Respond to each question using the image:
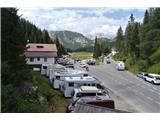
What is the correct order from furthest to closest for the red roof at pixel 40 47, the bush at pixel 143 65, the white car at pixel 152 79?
the bush at pixel 143 65, the red roof at pixel 40 47, the white car at pixel 152 79

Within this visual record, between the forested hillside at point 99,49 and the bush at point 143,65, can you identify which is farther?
the forested hillside at point 99,49

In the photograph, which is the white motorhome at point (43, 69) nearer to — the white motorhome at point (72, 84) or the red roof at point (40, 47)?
the red roof at point (40, 47)

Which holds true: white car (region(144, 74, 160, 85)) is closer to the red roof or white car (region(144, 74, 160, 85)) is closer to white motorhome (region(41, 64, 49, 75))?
white motorhome (region(41, 64, 49, 75))

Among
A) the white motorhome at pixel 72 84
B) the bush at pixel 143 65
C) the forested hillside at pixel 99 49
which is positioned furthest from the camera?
the forested hillside at pixel 99 49

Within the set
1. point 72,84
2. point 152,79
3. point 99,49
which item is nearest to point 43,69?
point 152,79

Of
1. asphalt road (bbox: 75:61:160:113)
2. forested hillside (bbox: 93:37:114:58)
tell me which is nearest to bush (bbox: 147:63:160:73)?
asphalt road (bbox: 75:61:160:113)

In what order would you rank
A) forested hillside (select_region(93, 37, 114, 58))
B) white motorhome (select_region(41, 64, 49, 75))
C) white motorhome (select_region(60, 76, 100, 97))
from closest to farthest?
white motorhome (select_region(60, 76, 100, 97)) → white motorhome (select_region(41, 64, 49, 75)) → forested hillside (select_region(93, 37, 114, 58))

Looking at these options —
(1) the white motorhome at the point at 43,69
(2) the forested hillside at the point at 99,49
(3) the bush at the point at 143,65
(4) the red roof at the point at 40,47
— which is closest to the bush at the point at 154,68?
(3) the bush at the point at 143,65

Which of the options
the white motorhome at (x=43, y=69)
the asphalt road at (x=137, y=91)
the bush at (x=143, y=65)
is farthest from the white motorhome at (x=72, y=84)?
the bush at (x=143, y=65)

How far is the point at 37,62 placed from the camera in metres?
33.2

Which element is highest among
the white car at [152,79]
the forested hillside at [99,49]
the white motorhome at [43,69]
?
the forested hillside at [99,49]

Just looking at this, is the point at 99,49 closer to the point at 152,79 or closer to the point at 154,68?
the point at 154,68

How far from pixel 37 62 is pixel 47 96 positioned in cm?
1227

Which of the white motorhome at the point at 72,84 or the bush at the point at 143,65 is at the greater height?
the bush at the point at 143,65
